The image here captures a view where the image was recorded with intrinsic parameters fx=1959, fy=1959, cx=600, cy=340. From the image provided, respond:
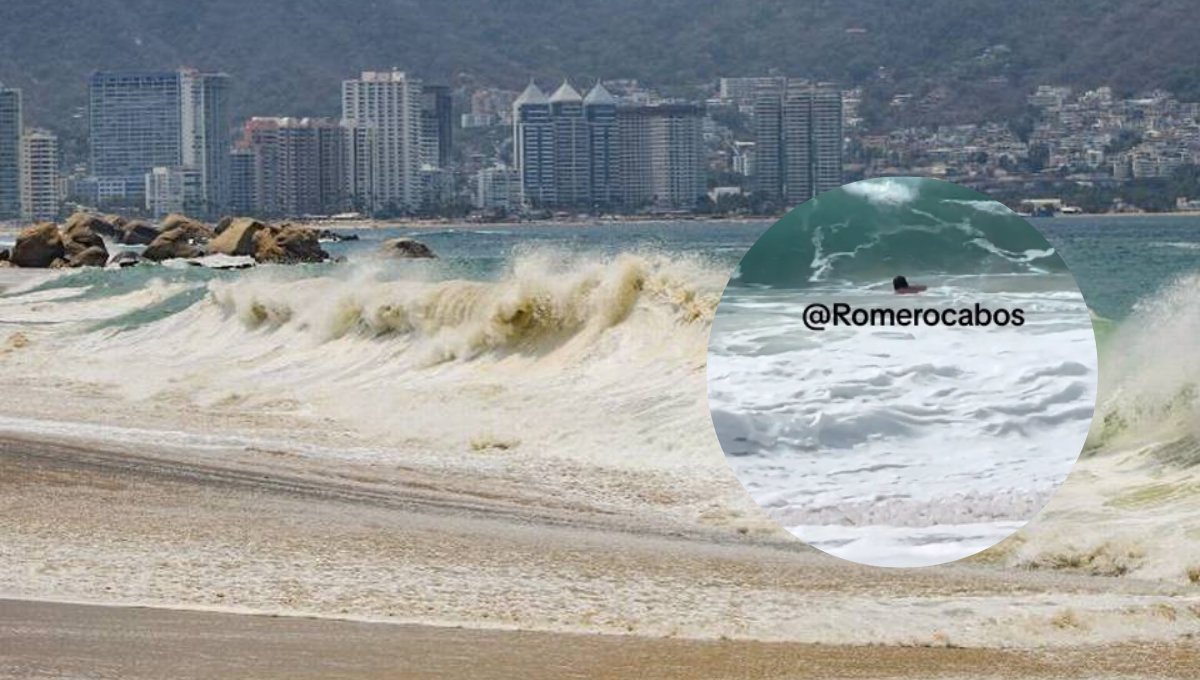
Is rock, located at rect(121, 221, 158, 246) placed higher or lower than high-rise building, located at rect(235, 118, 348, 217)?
lower

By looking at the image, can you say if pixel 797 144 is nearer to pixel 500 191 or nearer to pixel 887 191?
pixel 500 191

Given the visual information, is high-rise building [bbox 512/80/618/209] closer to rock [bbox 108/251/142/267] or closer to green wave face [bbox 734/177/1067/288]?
rock [bbox 108/251/142/267]

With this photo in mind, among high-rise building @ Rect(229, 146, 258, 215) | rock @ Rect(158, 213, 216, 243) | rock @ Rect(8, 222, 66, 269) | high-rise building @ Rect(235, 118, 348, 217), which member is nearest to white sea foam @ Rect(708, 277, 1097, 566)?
rock @ Rect(8, 222, 66, 269)

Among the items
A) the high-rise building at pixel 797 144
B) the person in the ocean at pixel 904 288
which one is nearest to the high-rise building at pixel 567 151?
the high-rise building at pixel 797 144

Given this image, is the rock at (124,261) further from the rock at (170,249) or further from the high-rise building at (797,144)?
the high-rise building at (797,144)

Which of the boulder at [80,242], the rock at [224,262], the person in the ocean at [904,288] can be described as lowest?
the rock at [224,262]

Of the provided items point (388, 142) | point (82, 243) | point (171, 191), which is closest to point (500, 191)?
point (388, 142)
